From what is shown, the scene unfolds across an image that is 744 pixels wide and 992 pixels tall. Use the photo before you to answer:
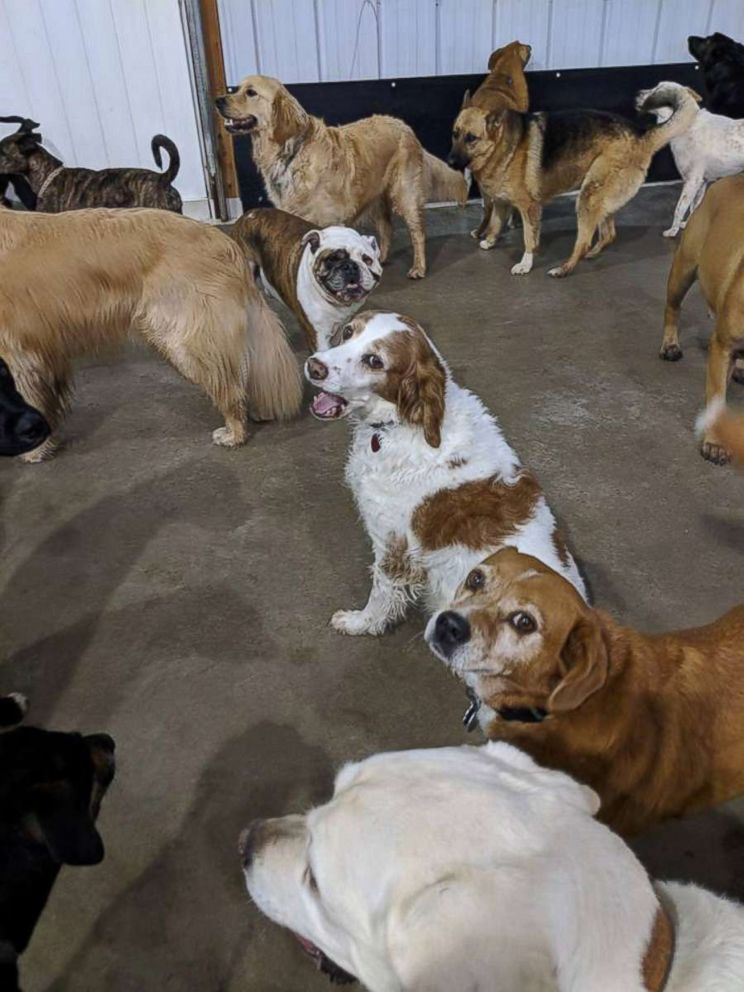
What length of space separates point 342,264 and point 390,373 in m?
1.71

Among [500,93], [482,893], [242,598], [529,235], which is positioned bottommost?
[242,598]

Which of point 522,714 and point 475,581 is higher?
point 475,581

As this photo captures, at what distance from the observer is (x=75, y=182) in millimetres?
5141

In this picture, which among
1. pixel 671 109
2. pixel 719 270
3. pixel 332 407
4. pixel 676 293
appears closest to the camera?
pixel 332 407

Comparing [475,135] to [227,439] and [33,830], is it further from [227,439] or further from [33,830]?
[33,830]

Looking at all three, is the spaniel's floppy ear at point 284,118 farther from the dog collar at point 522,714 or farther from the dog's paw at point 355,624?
the dog collar at point 522,714

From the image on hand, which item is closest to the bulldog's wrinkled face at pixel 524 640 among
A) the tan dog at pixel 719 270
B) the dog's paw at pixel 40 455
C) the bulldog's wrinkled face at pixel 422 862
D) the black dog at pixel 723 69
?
the bulldog's wrinkled face at pixel 422 862

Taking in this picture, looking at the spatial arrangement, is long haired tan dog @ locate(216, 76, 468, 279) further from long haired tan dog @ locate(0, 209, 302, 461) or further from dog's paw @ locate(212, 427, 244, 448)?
dog's paw @ locate(212, 427, 244, 448)

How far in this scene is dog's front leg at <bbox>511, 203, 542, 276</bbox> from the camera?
5.28 m

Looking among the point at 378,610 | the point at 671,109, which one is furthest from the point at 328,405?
the point at 671,109

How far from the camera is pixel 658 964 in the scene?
93 cm

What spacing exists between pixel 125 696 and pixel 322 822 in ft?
4.94

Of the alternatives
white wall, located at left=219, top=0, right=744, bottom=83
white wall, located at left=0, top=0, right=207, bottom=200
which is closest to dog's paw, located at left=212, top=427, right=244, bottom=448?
white wall, located at left=0, top=0, right=207, bottom=200

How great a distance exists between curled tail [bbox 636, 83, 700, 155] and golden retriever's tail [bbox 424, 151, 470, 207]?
1.39 metres
